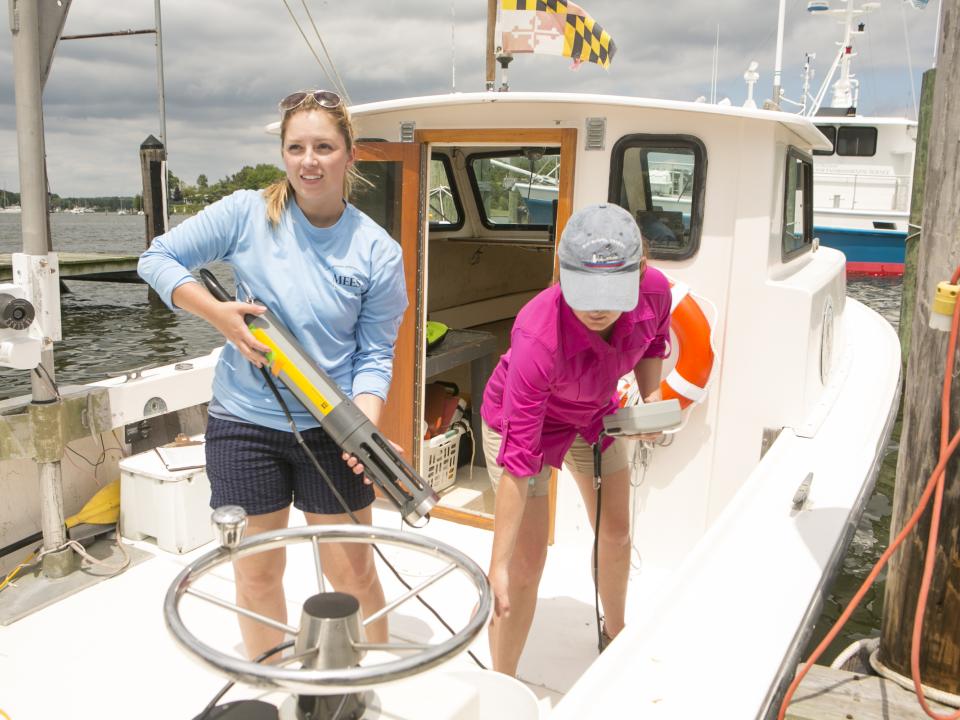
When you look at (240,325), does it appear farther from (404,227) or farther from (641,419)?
(404,227)

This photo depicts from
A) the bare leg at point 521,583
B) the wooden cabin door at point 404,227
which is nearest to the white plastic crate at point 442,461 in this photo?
the wooden cabin door at point 404,227

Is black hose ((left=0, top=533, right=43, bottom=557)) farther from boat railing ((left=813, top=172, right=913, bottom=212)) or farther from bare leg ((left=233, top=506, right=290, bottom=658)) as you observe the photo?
boat railing ((left=813, top=172, right=913, bottom=212))

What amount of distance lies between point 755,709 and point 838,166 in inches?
732

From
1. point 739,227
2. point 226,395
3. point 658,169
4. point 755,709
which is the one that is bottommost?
point 755,709

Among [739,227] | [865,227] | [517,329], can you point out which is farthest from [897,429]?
[865,227]

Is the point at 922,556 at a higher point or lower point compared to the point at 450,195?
lower

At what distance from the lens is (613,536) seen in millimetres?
2438

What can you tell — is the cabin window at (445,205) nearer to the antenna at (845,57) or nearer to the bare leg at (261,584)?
the bare leg at (261,584)

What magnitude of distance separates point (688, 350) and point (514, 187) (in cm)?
293

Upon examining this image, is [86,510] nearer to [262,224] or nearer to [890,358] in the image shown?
[262,224]

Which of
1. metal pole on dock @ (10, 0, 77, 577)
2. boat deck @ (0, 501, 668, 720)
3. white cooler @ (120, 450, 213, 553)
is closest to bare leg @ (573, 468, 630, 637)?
boat deck @ (0, 501, 668, 720)

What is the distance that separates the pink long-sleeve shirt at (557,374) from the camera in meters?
1.95

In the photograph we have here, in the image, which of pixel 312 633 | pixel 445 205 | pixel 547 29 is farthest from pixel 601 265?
pixel 445 205

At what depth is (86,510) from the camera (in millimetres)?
3379
